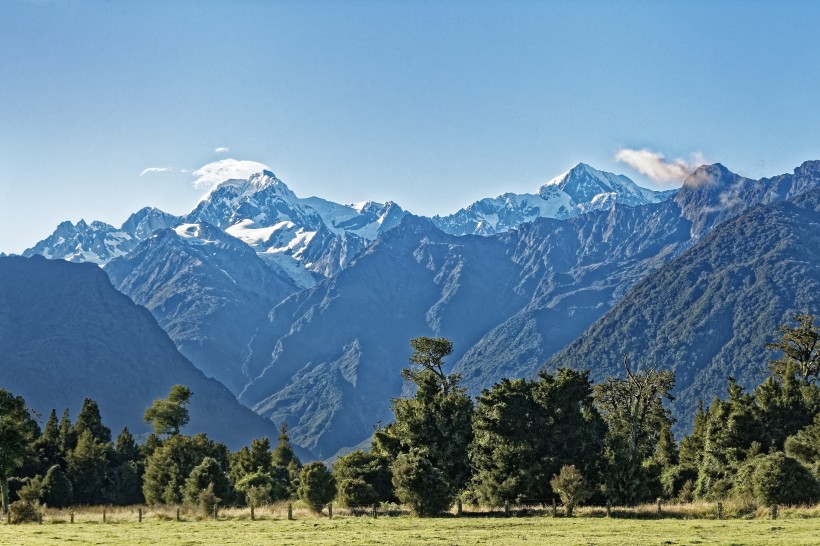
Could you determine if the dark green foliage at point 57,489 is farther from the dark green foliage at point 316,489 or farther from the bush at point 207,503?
the dark green foliage at point 316,489

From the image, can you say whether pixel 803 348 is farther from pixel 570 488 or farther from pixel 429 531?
pixel 429 531

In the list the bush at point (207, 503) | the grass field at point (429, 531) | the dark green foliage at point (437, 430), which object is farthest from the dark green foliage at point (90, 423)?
the dark green foliage at point (437, 430)

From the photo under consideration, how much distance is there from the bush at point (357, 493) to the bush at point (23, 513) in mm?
26652

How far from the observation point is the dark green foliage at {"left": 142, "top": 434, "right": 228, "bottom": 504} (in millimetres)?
113250

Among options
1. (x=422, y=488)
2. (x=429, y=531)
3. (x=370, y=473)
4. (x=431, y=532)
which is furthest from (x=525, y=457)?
(x=431, y=532)

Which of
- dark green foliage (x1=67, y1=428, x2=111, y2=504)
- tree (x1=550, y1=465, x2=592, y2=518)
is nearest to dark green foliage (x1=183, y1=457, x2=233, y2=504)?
dark green foliage (x1=67, y1=428, x2=111, y2=504)

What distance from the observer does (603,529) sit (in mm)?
62781

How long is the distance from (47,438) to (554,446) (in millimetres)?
79364

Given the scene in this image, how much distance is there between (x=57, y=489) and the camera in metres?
117

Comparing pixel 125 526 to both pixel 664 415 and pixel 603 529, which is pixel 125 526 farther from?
pixel 664 415

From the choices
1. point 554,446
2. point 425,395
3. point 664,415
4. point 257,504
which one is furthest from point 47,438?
point 664,415

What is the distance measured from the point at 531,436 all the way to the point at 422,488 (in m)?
15.3

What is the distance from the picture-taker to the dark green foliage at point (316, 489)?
86.7m

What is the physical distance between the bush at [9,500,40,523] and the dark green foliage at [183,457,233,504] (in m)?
19.4
